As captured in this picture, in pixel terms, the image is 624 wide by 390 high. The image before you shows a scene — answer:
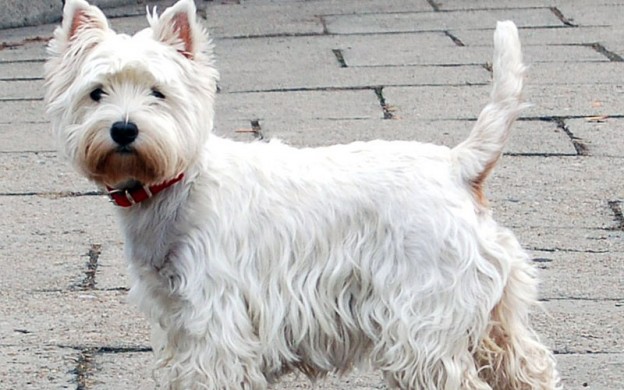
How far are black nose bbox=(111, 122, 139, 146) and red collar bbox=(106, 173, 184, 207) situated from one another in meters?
0.25

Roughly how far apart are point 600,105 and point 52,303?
4187 millimetres

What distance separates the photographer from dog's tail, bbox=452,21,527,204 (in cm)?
395

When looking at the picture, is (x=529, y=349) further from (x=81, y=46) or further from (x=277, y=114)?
(x=277, y=114)

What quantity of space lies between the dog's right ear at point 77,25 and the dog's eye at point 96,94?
229 millimetres

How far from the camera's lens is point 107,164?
3688 millimetres

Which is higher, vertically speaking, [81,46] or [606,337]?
[81,46]

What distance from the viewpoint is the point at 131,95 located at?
3.66 metres

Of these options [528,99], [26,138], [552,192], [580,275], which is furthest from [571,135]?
[26,138]

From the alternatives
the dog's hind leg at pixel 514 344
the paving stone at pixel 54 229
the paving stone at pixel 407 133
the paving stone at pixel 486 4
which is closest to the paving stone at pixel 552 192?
the paving stone at pixel 407 133

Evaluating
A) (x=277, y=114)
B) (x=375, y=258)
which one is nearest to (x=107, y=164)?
(x=375, y=258)

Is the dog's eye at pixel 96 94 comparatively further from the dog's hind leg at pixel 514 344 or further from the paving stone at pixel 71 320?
the paving stone at pixel 71 320

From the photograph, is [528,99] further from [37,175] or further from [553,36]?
[37,175]

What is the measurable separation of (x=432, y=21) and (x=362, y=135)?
4023mm

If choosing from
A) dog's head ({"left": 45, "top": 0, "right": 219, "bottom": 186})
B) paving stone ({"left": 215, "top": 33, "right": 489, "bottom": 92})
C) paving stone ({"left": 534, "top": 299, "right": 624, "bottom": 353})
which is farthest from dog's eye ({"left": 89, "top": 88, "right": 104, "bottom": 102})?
paving stone ({"left": 215, "top": 33, "right": 489, "bottom": 92})
